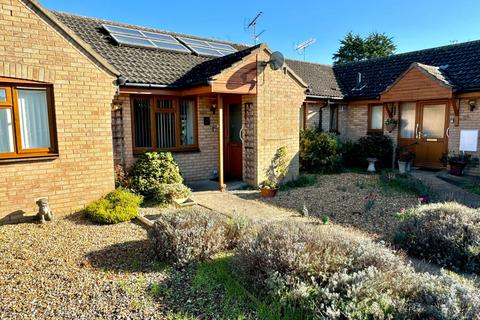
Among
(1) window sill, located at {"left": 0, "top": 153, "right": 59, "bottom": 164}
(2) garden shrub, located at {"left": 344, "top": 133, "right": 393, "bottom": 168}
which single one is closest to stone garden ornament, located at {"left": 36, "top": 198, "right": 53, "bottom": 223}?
(1) window sill, located at {"left": 0, "top": 153, "right": 59, "bottom": 164}

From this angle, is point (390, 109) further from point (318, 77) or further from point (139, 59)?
point (139, 59)

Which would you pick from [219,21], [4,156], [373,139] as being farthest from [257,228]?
[219,21]

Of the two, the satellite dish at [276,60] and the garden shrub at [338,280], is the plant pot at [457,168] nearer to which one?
the satellite dish at [276,60]

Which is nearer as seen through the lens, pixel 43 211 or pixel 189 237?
pixel 189 237

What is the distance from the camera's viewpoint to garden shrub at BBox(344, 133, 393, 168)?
13.0 m

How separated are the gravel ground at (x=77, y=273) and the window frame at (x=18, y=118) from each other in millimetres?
1446

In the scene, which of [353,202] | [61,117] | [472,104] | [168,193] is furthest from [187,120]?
A: [472,104]

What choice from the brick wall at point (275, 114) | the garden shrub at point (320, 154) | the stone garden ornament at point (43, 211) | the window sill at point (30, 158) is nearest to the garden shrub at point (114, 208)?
the stone garden ornament at point (43, 211)

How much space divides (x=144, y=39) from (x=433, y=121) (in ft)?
37.7

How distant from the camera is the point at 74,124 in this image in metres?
6.84

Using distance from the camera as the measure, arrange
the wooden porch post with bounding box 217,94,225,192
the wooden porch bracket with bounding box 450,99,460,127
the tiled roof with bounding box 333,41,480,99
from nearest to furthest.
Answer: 1. the wooden porch post with bounding box 217,94,225,192
2. the wooden porch bracket with bounding box 450,99,460,127
3. the tiled roof with bounding box 333,41,480,99

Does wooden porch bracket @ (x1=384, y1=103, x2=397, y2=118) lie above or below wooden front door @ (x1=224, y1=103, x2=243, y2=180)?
above

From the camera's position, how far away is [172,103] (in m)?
9.90

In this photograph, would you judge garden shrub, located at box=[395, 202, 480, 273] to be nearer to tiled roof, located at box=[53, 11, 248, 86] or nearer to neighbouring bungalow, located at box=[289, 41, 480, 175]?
tiled roof, located at box=[53, 11, 248, 86]
